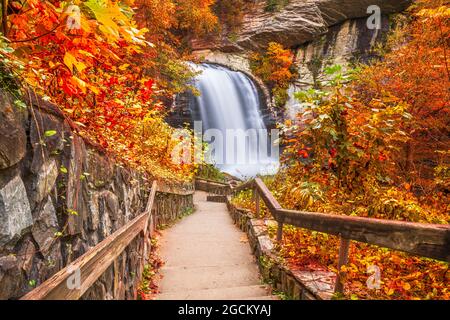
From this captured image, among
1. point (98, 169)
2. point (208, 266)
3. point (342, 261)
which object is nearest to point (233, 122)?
point (208, 266)

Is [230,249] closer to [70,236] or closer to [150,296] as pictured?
[150,296]

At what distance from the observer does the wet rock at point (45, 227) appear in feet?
6.30

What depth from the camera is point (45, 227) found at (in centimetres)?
201

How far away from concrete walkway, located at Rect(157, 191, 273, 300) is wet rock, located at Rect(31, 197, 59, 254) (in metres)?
2.17

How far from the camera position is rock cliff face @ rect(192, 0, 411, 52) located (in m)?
24.3

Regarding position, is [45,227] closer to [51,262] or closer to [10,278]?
[51,262]

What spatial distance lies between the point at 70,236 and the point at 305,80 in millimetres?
25224

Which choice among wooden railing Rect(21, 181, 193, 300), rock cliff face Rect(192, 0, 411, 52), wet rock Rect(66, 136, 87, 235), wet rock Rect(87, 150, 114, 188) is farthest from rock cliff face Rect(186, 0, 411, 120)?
wooden railing Rect(21, 181, 193, 300)

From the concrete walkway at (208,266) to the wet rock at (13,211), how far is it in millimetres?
2514

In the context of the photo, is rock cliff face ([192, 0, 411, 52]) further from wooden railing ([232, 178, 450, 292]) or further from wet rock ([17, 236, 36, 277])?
wet rock ([17, 236, 36, 277])

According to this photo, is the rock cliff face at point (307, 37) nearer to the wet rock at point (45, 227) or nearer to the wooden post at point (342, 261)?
the wooden post at point (342, 261)

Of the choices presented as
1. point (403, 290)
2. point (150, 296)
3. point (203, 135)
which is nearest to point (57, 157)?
point (150, 296)

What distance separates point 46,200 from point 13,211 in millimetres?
394

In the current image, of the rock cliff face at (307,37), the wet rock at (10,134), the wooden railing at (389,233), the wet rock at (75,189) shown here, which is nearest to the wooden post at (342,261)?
the wooden railing at (389,233)
